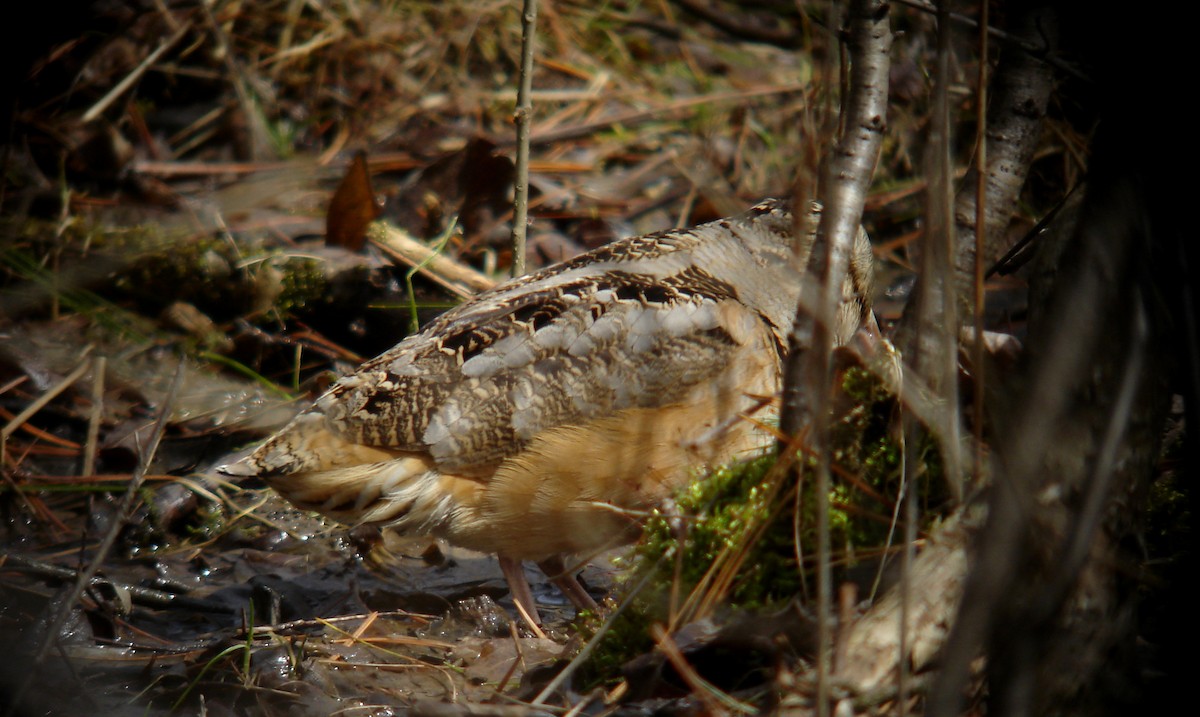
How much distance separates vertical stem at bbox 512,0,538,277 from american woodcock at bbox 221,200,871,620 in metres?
0.91

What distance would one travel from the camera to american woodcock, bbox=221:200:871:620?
312 cm

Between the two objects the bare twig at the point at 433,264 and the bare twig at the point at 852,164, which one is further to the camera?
the bare twig at the point at 433,264

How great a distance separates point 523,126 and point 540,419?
146cm

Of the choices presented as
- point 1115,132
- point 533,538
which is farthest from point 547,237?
point 1115,132

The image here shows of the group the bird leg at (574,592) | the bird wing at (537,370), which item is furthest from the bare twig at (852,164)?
the bird leg at (574,592)

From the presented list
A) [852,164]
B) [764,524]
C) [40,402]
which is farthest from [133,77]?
[764,524]

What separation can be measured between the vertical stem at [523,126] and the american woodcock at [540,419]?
91 centimetres

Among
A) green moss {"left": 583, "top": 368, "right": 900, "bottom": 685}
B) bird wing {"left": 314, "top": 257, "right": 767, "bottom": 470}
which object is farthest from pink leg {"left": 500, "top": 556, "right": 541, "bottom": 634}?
green moss {"left": 583, "top": 368, "right": 900, "bottom": 685}

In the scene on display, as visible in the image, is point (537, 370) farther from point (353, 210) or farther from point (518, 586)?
point (353, 210)

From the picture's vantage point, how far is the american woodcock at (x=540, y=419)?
312cm

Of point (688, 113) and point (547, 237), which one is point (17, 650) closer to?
point (547, 237)

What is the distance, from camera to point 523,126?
410 cm

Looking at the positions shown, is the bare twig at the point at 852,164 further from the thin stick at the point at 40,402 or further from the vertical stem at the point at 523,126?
the thin stick at the point at 40,402

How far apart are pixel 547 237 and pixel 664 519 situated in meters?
2.95
